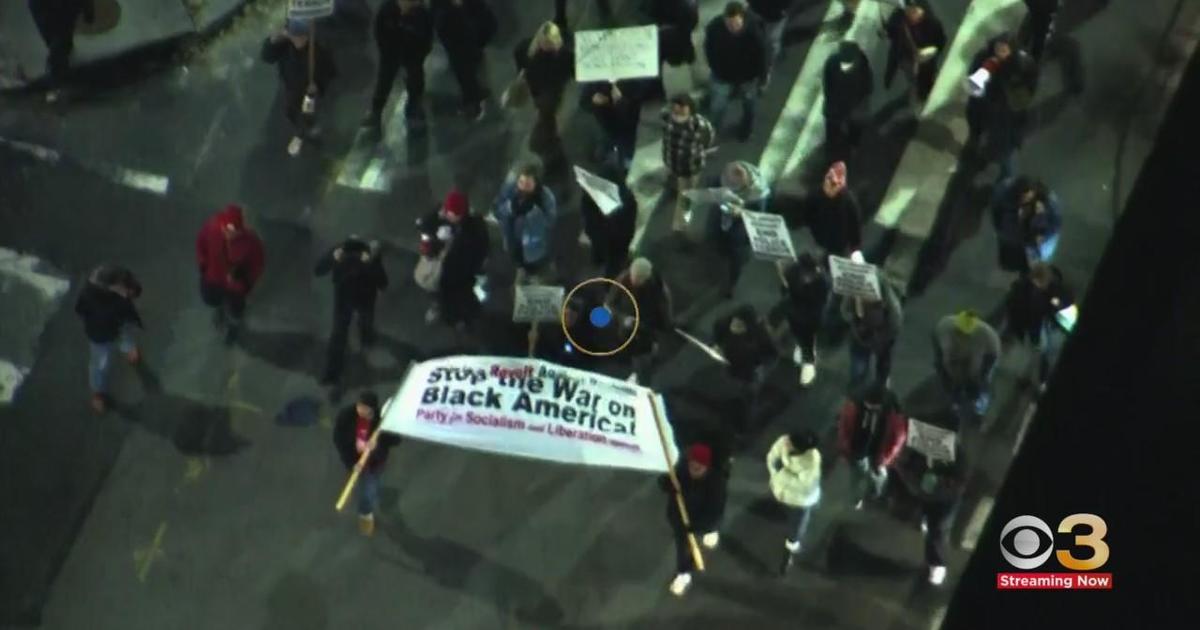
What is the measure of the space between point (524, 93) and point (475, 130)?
A: 577 mm

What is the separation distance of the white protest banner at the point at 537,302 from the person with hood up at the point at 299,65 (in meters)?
3.24

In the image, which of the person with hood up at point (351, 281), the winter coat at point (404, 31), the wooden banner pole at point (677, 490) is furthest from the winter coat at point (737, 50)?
the wooden banner pole at point (677, 490)

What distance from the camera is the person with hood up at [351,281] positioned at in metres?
13.9

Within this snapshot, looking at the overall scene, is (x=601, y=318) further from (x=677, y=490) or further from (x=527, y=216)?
(x=677, y=490)

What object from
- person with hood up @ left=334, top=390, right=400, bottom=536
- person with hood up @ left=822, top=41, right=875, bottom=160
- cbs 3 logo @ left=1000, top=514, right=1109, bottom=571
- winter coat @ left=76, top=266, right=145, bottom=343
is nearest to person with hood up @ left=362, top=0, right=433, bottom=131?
winter coat @ left=76, top=266, right=145, bottom=343

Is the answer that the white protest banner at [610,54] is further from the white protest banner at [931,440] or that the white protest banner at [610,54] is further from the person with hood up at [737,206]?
the white protest banner at [931,440]

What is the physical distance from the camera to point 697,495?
12883mm

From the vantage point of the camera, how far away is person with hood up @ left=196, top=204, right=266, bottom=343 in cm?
1396

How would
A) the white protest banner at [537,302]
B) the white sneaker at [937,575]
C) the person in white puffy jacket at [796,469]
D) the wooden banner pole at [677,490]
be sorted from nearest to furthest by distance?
1. the wooden banner pole at [677,490]
2. the person in white puffy jacket at [796,469]
3. the white protest banner at [537,302]
4. the white sneaker at [937,575]

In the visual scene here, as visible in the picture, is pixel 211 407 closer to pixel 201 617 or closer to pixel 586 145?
pixel 201 617

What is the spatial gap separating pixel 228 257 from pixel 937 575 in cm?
617

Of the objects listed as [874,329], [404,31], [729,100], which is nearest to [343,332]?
[404,31]

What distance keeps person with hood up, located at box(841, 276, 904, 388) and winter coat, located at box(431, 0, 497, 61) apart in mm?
4108

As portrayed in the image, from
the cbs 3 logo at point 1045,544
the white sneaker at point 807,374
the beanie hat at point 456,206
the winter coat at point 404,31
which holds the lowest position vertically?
the cbs 3 logo at point 1045,544
